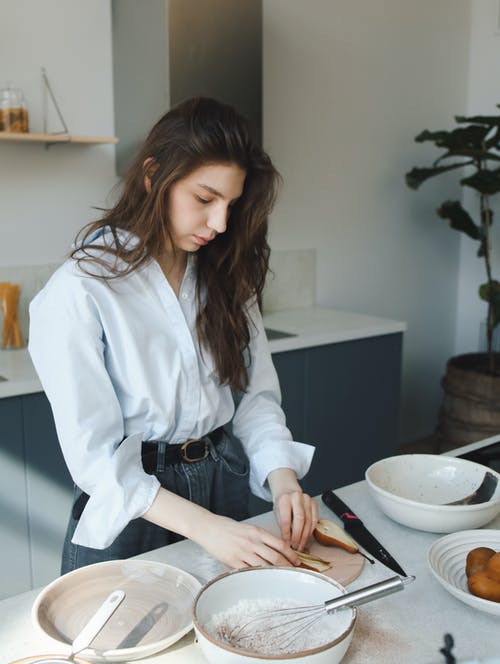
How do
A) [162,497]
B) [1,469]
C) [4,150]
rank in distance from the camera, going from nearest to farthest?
1. [162,497]
2. [1,469]
3. [4,150]

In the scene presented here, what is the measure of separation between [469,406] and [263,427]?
2221 mm

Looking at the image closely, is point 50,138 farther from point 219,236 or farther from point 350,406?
point 350,406

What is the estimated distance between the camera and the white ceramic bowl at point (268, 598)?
2.52 ft

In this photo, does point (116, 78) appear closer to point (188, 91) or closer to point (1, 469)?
point (188, 91)

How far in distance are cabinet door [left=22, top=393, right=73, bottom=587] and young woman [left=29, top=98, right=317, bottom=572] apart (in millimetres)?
733

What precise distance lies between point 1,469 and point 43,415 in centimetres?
18

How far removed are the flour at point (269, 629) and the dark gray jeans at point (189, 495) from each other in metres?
0.40

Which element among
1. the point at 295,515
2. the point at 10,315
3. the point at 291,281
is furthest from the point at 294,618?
the point at 291,281

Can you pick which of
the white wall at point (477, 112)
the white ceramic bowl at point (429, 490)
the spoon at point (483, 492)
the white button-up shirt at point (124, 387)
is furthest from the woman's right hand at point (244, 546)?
the white wall at point (477, 112)

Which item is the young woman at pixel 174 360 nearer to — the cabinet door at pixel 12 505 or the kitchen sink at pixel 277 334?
the cabinet door at pixel 12 505

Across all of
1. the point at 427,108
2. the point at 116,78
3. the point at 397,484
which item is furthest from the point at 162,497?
the point at 427,108

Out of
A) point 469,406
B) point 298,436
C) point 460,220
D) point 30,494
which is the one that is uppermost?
point 460,220

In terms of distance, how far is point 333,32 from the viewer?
3.30 meters

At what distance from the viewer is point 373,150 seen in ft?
11.8
